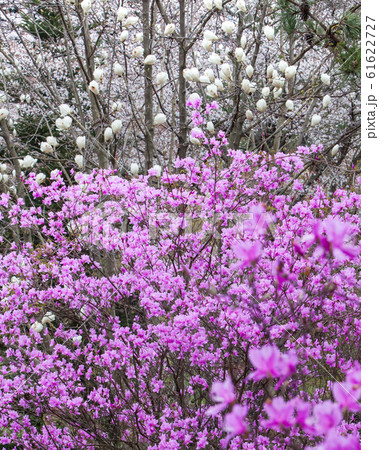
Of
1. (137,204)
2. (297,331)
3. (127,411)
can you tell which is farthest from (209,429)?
(137,204)

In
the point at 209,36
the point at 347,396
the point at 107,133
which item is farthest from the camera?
the point at 209,36

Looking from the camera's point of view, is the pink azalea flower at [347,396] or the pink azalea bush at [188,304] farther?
the pink azalea bush at [188,304]

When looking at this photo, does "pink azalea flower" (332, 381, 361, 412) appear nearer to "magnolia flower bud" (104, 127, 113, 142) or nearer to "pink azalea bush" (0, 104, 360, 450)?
"pink azalea bush" (0, 104, 360, 450)

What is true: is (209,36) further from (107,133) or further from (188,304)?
(188,304)

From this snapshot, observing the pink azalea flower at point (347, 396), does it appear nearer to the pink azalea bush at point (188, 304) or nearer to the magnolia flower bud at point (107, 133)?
the pink azalea bush at point (188, 304)

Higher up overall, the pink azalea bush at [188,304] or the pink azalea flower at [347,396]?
the pink azalea bush at [188,304]

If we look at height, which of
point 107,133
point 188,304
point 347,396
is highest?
point 107,133

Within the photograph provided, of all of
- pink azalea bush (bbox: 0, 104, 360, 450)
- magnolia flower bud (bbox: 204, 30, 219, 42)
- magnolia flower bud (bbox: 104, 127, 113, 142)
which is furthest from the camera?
magnolia flower bud (bbox: 204, 30, 219, 42)

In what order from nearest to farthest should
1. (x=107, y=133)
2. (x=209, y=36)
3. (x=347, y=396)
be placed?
(x=347, y=396) → (x=107, y=133) → (x=209, y=36)

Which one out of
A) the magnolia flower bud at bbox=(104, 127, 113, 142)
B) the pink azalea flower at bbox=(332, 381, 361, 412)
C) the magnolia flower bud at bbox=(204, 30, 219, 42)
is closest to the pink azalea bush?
the magnolia flower bud at bbox=(104, 127, 113, 142)

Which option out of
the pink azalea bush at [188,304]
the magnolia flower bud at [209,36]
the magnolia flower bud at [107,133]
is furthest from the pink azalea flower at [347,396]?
the magnolia flower bud at [209,36]

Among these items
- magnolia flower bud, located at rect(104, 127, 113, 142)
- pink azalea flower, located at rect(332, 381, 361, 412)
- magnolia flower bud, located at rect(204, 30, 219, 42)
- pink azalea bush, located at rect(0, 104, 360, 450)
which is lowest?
pink azalea flower, located at rect(332, 381, 361, 412)

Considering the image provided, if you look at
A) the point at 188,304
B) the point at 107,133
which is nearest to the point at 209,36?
the point at 107,133

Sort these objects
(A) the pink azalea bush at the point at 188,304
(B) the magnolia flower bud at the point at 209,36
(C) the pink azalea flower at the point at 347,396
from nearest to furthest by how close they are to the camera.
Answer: (C) the pink azalea flower at the point at 347,396, (A) the pink azalea bush at the point at 188,304, (B) the magnolia flower bud at the point at 209,36
